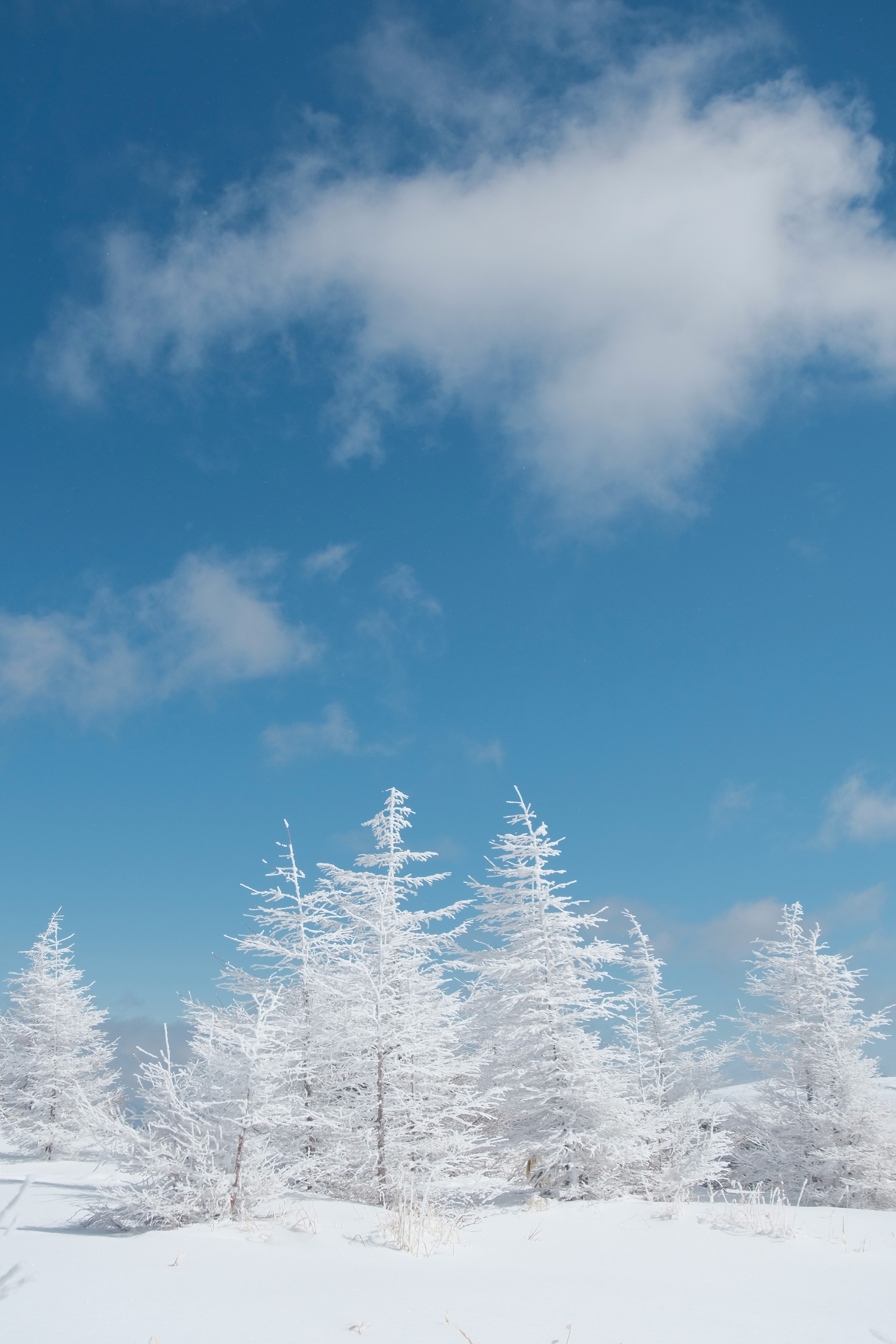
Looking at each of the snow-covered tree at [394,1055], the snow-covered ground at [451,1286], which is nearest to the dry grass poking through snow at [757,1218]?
the snow-covered ground at [451,1286]

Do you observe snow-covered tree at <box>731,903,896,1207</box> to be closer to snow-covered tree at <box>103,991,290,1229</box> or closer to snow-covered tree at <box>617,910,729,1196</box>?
snow-covered tree at <box>617,910,729,1196</box>

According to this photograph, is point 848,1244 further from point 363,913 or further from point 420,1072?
point 363,913

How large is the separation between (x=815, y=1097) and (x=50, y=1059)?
25387 millimetres

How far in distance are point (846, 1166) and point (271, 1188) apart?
18912 mm

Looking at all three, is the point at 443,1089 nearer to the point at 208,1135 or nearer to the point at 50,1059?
the point at 208,1135

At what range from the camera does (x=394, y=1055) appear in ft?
41.0

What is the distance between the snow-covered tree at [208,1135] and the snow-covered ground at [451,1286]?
1.75ft

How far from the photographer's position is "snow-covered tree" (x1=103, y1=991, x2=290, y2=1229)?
7.11 metres

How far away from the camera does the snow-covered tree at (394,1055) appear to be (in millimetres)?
11695

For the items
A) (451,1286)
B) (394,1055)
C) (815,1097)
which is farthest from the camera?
(815,1097)

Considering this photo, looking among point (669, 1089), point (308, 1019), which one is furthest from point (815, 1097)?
point (308, 1019)

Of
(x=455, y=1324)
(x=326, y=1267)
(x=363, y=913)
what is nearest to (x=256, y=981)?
(x=363, y=913)

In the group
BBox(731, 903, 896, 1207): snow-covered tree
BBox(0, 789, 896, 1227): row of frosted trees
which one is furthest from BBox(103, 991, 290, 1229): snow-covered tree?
BBox(731, 903, 896, 1207): snow-covered tree

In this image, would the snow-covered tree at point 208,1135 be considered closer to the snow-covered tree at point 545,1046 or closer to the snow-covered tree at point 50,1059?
the snow-covered tree at point 545,1046
